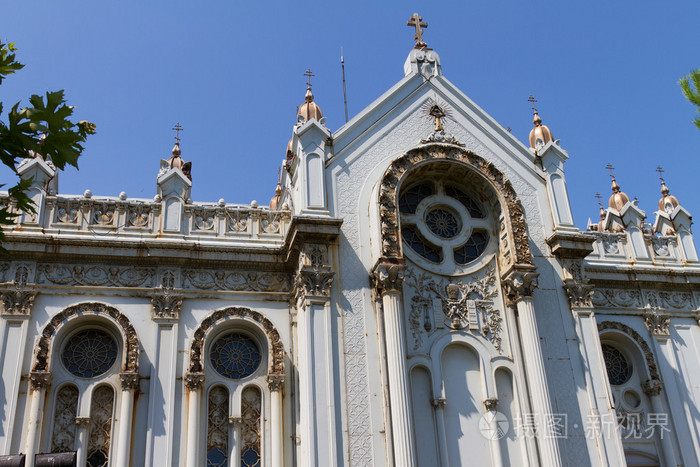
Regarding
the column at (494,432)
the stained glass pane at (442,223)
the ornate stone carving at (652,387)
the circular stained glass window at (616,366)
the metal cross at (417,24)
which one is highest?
the metal cross at (417,24)

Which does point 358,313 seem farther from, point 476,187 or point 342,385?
point 476,187

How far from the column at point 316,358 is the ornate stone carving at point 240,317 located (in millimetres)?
780

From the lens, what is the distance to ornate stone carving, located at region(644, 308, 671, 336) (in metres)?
21.7

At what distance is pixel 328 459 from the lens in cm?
1586

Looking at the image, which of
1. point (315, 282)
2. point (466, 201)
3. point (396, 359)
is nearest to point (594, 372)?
point (396, 359)

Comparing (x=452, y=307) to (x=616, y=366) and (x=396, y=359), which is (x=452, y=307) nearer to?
(x=396, y=359)

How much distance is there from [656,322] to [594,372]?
14.4ft

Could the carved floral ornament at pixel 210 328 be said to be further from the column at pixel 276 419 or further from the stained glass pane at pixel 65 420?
the stained glass pane at pixel 65 420

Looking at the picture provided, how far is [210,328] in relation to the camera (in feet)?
60.2

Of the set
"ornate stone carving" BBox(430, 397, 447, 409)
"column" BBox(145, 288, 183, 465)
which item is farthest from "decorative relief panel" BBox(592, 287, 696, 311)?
"column" BBox(145, 288, 183, 465)

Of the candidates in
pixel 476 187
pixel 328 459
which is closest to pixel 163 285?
pixel 328 459

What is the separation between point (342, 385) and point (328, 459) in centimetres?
171

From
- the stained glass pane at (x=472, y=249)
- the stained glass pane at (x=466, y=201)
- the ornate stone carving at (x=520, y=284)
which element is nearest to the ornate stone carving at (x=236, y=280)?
the stained glass pane at (x=472, y=249)

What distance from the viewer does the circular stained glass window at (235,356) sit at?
18.5 meters
